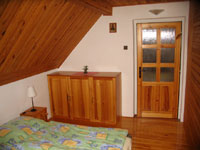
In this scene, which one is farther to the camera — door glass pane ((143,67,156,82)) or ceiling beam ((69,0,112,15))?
door glass pane ((143,67,156,82))

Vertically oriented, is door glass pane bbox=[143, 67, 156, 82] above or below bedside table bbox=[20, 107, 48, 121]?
above

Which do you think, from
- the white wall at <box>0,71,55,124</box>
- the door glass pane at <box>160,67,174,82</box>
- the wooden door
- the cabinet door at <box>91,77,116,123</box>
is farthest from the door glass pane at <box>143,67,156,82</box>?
the white wall at <box>0,71,55,124</box>

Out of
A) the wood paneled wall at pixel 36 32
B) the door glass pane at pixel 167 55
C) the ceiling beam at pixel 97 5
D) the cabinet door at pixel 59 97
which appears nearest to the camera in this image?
the wood paneled wall at pixel 36 32

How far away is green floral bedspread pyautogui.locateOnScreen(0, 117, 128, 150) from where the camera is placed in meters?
2.30

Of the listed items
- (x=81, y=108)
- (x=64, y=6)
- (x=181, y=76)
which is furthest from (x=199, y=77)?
(x=81, y=108)

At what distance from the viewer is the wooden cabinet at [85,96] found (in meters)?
3.77

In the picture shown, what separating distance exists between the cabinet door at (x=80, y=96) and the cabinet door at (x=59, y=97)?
14cm

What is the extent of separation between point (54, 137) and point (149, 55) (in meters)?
2.57

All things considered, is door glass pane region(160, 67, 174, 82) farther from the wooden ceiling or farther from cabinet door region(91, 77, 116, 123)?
the wooden ceiling

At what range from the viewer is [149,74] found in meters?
4.07

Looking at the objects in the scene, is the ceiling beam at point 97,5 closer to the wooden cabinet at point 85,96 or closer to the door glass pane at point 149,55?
the door glass pane at point 149,55

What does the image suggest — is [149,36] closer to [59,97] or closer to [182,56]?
[182,56]

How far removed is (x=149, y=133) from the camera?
11.7 ft

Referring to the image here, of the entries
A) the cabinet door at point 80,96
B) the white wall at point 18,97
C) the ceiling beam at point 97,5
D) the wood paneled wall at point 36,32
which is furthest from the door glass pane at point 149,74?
the white wall at point 18,97
